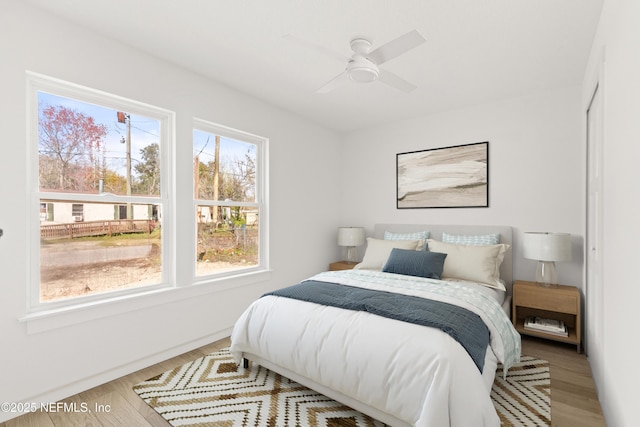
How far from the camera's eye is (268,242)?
376cm

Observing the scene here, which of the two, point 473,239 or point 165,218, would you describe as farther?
point 473,239

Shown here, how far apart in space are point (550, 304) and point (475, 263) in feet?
Answer: 2.41

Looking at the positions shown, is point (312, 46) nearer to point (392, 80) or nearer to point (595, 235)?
point (392, 80)

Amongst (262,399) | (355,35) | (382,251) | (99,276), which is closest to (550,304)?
(382,251)

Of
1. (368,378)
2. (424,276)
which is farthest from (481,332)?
(424,276)

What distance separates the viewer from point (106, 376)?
240 cm

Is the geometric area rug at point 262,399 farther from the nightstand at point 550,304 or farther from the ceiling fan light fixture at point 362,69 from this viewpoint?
the ceiling fan light fixture at point 362,69

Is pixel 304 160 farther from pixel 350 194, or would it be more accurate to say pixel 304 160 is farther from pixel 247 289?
pixel 247 289

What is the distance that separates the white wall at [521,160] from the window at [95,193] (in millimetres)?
2958

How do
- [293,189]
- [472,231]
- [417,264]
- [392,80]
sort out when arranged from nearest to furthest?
[392,80]
[417,264]
[472,231]
[293,189]

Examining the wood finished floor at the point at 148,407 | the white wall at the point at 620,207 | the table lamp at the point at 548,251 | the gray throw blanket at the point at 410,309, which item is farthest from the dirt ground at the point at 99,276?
the table lamp at the point at 548,251

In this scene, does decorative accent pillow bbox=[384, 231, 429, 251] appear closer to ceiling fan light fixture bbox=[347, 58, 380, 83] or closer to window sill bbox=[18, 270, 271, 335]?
window sill bbox=[18, 270, 271, 335]

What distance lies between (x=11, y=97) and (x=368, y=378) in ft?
8.94

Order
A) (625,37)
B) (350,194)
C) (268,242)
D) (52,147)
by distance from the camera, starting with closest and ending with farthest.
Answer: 1. (625,37)
2. (52,147)
3. (268,242)
4. (350,194)
